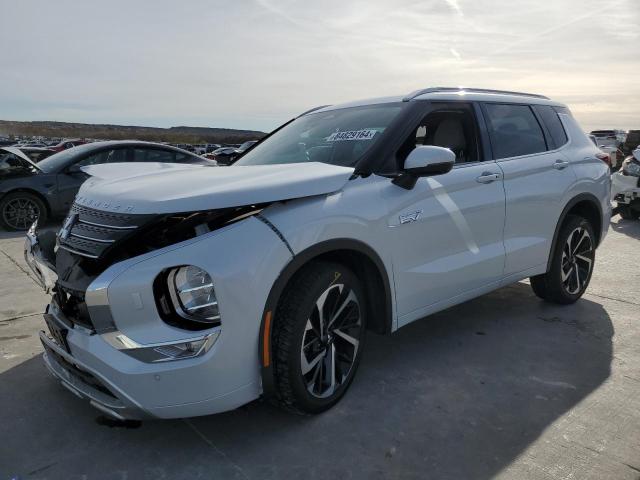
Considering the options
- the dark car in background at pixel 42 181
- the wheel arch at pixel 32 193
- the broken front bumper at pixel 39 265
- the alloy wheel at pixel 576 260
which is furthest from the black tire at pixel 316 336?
the wheel arch at pixel 32 193

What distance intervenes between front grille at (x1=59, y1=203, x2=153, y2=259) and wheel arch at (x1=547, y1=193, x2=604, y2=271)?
3.41 m

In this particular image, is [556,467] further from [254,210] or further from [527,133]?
[527,133]

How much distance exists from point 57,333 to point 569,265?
405cm

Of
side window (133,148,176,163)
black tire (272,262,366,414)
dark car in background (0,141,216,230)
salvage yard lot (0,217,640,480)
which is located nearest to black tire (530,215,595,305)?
salvage yard lot (0,217,640,480)

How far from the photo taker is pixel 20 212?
28.7 ft

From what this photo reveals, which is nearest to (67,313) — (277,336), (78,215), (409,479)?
(78,215)

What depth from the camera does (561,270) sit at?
4559mm

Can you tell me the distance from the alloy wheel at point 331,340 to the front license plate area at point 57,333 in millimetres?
1137

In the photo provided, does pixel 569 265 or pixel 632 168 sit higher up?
pixel 632 168

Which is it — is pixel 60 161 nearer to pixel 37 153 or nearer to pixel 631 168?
pixel 37 153

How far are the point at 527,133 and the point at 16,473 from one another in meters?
4.09

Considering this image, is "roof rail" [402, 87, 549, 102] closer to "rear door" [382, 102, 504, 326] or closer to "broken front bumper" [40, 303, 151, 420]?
"rear door" [382, 102, 504, 326]

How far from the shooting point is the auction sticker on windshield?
3377 millimetres

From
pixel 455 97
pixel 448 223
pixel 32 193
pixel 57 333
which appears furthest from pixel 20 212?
pixel 448 223
